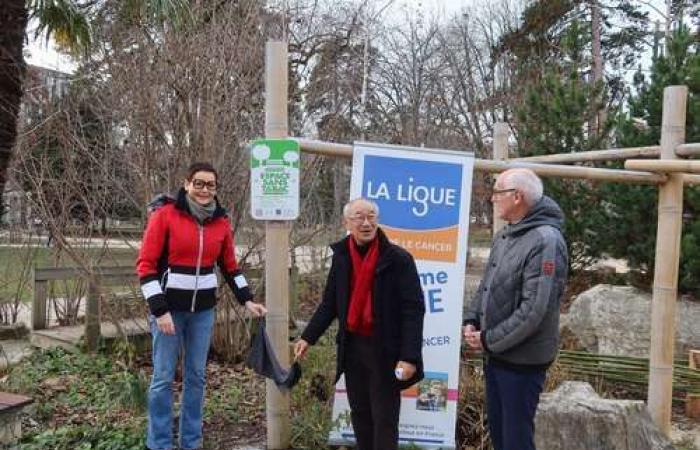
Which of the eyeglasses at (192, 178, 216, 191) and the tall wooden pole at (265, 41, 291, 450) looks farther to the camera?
the tall wooden pole at (265, 41, 291, 450)

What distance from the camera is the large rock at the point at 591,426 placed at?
3.91m

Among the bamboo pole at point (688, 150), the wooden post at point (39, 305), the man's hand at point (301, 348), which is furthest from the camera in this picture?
the wooden post at point (39, 305)

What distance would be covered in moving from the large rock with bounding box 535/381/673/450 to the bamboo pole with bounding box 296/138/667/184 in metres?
1.50

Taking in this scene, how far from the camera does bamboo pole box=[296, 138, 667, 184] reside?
407 cm

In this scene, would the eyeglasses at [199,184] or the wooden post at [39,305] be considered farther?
the wooden post at [39,305]

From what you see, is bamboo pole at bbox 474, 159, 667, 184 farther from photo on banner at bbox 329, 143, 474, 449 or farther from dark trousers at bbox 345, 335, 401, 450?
dark trousers at bbox 345, 335, 401, 450

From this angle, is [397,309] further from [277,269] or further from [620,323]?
[620,323]

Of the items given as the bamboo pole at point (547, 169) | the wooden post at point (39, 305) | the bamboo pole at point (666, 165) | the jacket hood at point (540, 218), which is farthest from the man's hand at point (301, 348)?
the wooden post at point (39, 305)

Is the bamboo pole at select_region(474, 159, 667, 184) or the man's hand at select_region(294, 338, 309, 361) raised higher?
the bamboo pole at select_region(474, 159, 667, 184)

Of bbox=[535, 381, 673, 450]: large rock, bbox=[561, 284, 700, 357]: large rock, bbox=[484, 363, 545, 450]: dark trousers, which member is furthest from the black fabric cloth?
bbox=[561, 284, 700, 357]: large rock

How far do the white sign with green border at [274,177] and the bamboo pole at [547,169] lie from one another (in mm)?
169

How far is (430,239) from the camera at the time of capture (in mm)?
4184

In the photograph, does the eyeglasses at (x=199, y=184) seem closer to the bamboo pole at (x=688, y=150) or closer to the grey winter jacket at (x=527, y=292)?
the grey winter jacket at (x=527, y=292)

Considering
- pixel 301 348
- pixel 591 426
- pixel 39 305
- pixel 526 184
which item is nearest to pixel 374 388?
pixel 301 348
